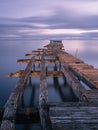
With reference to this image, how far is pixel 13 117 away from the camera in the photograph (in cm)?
569

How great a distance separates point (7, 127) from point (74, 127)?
141cm

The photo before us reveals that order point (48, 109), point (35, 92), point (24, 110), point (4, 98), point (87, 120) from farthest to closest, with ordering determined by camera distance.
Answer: point (35, 92) < point (4, 98) < point (24, 110) < point (48, 109) < point (87, 120)

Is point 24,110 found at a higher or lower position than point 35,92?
higher

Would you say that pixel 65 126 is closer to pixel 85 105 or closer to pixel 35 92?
pixel 85 105

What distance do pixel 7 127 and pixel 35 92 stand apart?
39.4ft

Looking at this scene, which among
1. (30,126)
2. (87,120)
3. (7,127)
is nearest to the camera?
(7,127)

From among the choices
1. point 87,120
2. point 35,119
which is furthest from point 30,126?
point 87,120

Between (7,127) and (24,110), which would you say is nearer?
(7,127)

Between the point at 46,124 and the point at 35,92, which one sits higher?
the point at 46,124

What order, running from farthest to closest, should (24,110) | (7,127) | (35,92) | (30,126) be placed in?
(35,92) → (30,126) → (24,110) → (7,127)

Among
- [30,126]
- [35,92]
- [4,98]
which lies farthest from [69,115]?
[35,92]

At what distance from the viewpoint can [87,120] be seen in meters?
5.52

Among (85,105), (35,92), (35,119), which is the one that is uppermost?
(85,105)

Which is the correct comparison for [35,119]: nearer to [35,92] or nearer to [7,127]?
[7,127]
